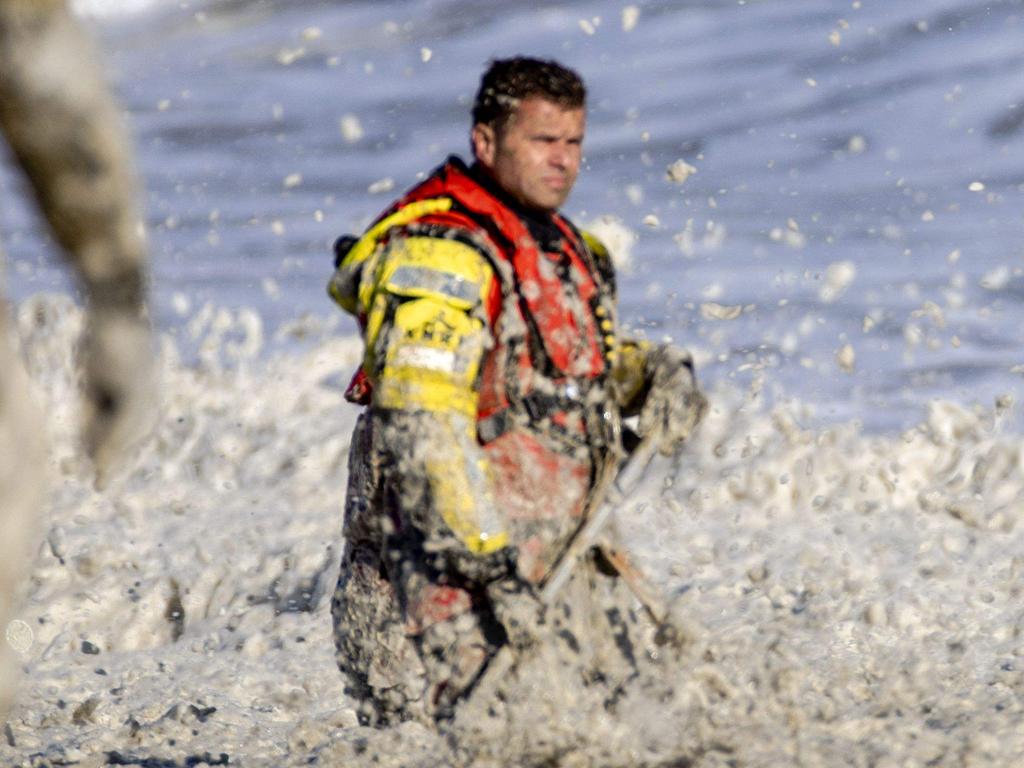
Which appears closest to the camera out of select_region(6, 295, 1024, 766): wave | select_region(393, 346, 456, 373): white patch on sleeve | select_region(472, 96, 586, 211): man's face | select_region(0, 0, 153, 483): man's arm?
select_region(0, 0, 153, 483): man's arm

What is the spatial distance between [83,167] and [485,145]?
2268 mm

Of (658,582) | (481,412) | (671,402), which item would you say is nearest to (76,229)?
(481,412)

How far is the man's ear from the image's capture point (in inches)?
135

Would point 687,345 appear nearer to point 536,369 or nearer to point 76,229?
point 536,369

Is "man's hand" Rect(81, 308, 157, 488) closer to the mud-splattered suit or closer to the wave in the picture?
the mud-splattered suit

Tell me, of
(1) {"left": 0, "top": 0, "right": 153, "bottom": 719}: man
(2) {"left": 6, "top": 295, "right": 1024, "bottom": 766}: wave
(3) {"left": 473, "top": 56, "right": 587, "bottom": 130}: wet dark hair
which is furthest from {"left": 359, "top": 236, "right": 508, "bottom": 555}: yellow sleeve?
(1) {"left": 0, "top": 0, "right": 153, "bottom": 719}: man

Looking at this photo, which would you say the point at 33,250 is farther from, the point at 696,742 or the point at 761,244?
the point at 696,742

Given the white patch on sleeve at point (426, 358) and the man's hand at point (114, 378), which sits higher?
the white patch on sleeve at point (426, 358)

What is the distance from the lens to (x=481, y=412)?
10.8 feet

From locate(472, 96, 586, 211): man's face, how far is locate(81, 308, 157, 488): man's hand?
2.13 meters

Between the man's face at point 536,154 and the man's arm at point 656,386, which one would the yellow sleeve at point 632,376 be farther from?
the man's face at point 536,154

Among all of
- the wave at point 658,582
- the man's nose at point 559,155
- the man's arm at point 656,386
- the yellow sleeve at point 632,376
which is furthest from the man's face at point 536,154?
the wave at point 658,582

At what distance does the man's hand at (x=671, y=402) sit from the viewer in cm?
351

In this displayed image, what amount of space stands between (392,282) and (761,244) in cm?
623
